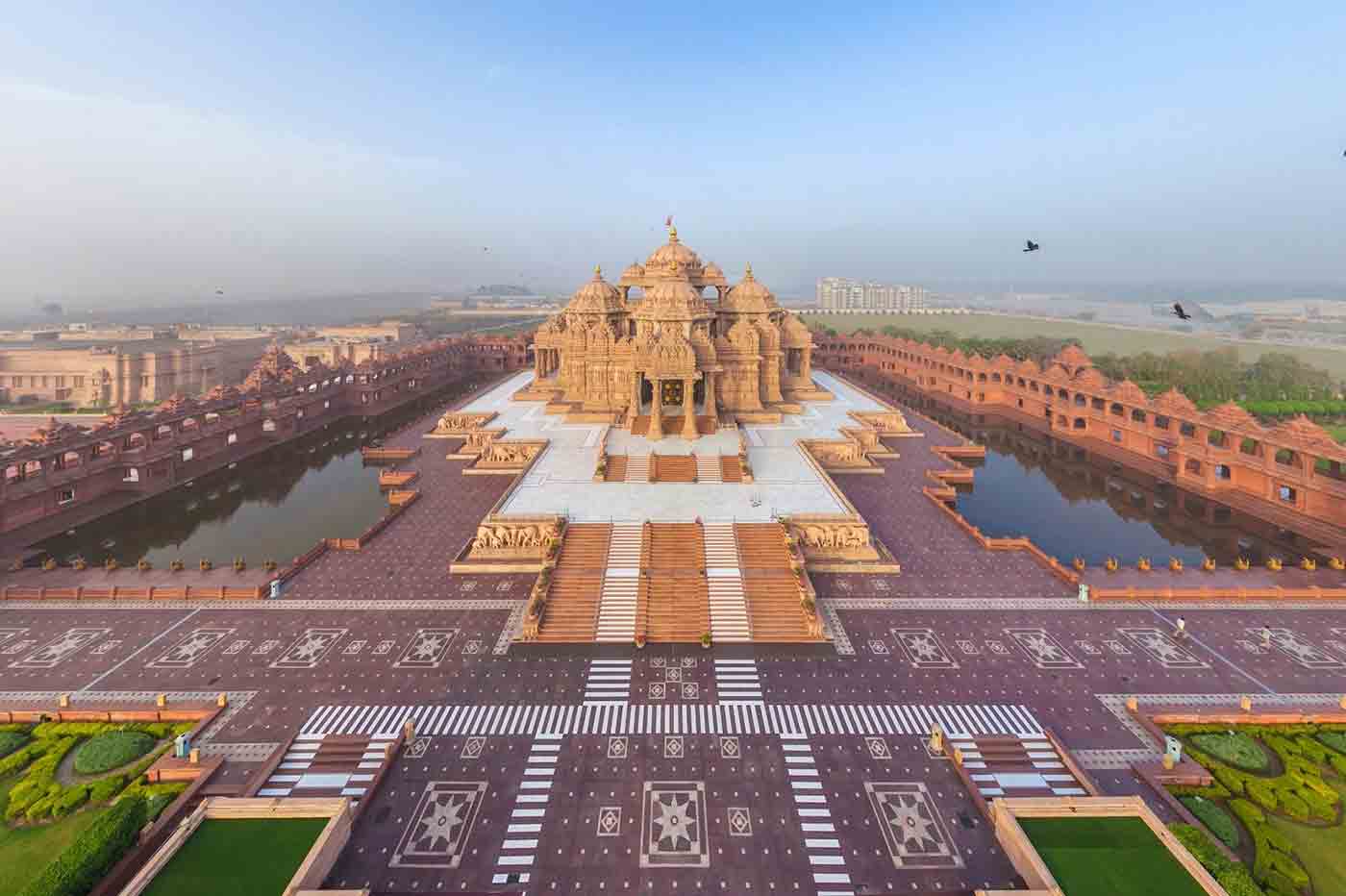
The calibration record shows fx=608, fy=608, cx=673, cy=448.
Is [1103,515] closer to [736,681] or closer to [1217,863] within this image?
[1217,863]

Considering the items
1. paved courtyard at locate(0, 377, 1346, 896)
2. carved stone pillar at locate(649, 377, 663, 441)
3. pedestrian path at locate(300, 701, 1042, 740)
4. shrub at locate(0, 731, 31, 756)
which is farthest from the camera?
carved stone pillar at locate(649, 377, 663, 441)

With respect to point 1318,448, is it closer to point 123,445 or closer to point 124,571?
point 124,571

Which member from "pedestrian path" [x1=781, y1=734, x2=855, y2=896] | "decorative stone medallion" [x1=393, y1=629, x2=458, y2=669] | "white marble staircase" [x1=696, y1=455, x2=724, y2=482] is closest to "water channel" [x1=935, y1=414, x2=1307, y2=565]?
"white marble staircase" [x1=696, y1=455, x2=724, y2=482]

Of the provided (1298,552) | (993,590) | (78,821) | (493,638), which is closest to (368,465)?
(493,638)

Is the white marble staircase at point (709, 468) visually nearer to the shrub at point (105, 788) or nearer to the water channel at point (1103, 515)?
the water channel at point (1103, 515)

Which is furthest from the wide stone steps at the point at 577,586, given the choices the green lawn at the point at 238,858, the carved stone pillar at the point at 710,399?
the carved stone pillar at the point at 710,399

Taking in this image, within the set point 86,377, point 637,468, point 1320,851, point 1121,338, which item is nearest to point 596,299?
point 637,468

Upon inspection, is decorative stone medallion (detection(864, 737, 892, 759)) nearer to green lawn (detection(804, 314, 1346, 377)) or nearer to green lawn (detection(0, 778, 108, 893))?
green lawn (detection(0, 778, 108, 893))
